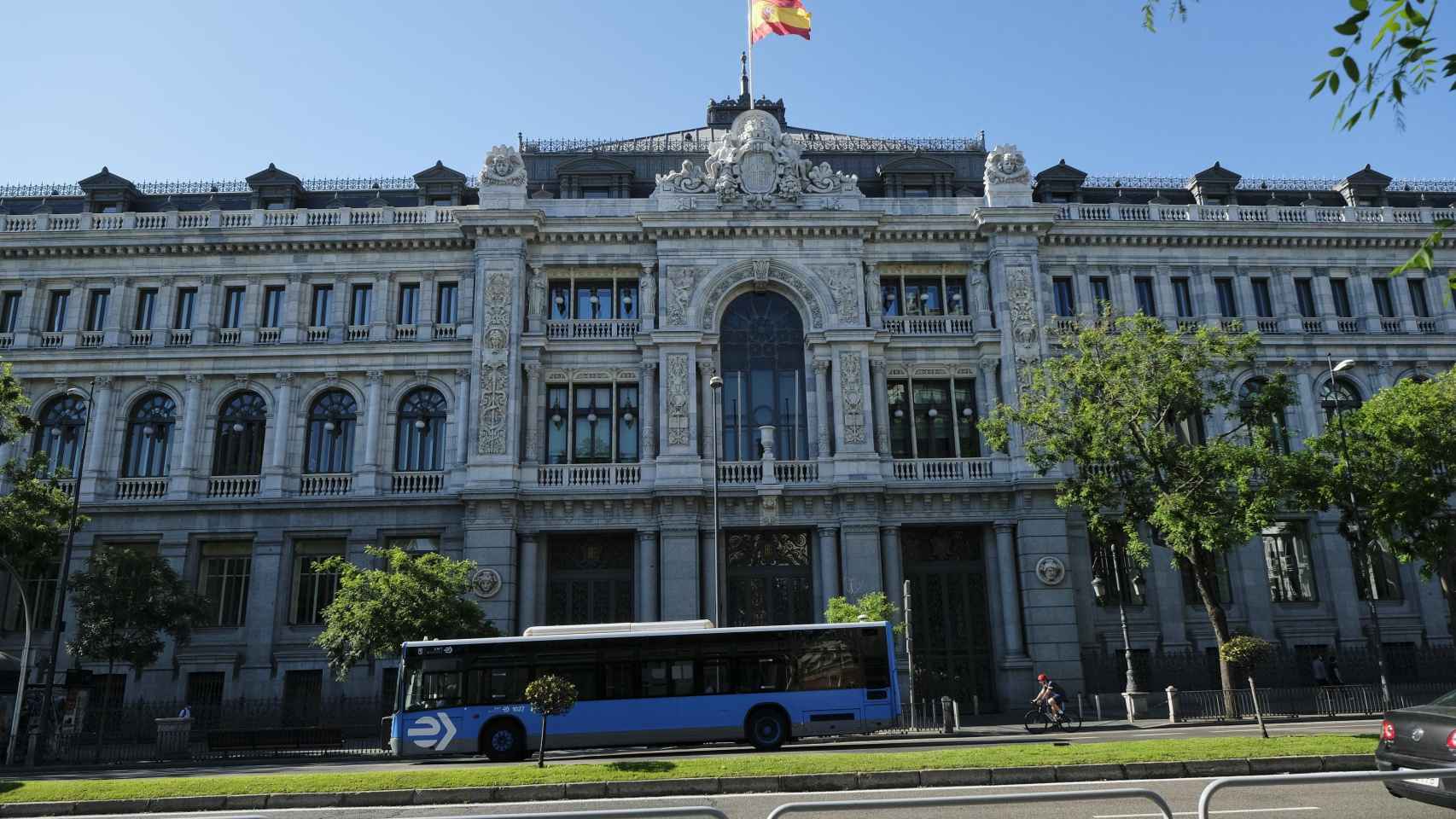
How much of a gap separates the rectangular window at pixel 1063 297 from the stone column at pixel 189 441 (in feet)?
110

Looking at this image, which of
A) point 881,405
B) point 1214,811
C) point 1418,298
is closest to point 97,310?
point 881,405

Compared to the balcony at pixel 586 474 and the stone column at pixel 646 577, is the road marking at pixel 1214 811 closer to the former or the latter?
the stone column at pixel 646 577

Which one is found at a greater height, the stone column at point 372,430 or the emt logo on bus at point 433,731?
the stone column at point 372,430

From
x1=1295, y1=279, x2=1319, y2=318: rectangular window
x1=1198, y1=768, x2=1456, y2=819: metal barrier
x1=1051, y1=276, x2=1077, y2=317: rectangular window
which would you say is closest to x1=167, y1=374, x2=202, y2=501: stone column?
x1=1051, y1=276, x2=1077, y2=317: rectangular window

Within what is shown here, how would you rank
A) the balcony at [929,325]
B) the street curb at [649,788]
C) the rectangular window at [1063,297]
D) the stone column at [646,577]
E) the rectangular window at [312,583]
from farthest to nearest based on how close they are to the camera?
the rectangular window at [1063,297], the balcony at [929,325], the rectangular window at [312,583], the stone column at [646,577], the street curb at [649,788]

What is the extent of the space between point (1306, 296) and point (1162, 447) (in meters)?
16.5

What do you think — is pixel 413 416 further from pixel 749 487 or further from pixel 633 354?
pixel 749 487

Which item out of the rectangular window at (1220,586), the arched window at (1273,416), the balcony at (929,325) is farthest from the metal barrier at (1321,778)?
the arched window at (1273,416)

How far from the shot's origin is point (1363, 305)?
37719 mm

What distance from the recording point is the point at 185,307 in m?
36.9

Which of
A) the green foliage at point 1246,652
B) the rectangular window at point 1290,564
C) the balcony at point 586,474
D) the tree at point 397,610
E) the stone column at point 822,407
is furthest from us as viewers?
the rectangular window at point 1290,564

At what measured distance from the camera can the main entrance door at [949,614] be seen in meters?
32.8

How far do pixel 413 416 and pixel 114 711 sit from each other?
527 inches

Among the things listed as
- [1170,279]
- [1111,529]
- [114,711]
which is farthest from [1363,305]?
[114,711]
